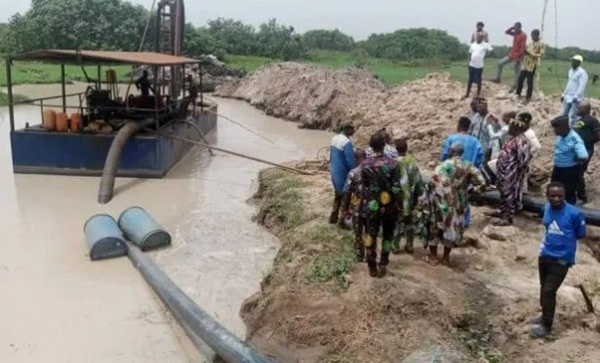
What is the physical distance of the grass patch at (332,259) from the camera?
21.8ft

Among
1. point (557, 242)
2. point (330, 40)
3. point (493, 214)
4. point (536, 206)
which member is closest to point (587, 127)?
point (536, 206)

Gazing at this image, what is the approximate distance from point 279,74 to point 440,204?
23.3 m

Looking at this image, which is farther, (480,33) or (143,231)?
(480,33)

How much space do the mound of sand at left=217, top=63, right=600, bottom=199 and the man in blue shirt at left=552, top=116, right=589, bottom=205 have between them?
6.07 ft

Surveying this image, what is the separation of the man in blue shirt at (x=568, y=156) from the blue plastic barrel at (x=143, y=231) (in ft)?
18.8

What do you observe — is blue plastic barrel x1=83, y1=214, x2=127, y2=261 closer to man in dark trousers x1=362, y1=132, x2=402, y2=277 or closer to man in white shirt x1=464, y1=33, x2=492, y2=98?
man in dark trousers x1=362, y1=132, x2=402, y2=277

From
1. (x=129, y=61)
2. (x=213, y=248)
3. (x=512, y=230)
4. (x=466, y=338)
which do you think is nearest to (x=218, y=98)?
(x=129, y=61)

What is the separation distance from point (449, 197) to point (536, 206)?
216cm

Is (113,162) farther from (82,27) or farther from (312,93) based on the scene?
(82,27)

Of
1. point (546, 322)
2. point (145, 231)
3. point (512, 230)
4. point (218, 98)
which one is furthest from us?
point (218, 98)

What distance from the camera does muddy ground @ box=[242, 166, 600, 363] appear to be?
529 centimetres

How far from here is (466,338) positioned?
5.55 m

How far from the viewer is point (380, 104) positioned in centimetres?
2062

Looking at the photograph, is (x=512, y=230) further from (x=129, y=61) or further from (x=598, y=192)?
(x=129, y=61)
